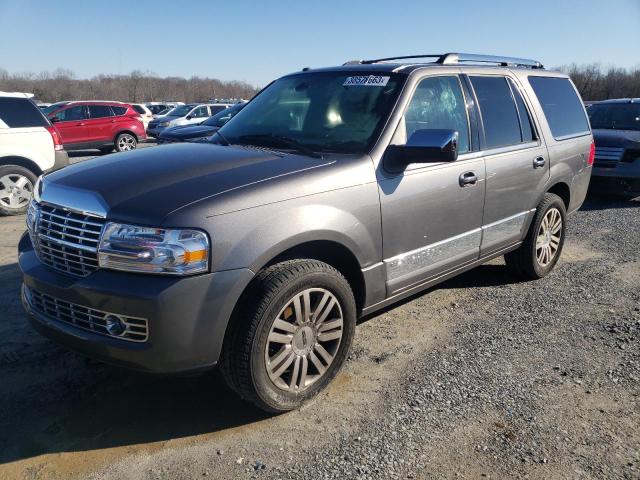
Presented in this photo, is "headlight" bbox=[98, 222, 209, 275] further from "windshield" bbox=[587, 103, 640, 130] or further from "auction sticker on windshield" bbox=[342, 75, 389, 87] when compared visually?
"windshield" bbox=[587, 103, 640, 130]

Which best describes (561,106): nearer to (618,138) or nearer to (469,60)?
(469,60)

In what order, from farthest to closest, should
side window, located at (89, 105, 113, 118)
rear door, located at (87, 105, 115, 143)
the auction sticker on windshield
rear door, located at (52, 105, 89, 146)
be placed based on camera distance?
side window, located at (89, 105, 113, 118), rear door, located at (87, 105, 115, 143), rear door, located at (52, 105, 89, 146), the auction sticker on windshield

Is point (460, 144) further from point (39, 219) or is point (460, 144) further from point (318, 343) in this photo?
point (39, 219)

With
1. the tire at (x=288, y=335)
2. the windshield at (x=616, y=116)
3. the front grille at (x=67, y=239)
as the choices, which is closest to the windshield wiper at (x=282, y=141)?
the tire at (x=288, y=335)

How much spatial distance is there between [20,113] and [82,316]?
6.87 m

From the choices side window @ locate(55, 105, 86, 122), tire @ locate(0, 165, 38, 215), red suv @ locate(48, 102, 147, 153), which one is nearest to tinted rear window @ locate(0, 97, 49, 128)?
tire @ locate(0, 165, 38, 215)

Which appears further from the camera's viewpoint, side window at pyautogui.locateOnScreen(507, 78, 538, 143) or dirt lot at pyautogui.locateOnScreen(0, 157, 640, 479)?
side window at pyautogui.locateOnScreen(507, 78, 538, 143)

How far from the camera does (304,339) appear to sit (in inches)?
117

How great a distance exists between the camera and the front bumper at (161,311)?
2424 mm

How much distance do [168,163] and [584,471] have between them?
266cm

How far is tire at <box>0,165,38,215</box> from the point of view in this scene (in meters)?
7.85

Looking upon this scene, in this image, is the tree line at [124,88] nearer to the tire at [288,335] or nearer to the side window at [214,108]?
the side window at [214,108]

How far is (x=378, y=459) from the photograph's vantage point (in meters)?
2.60

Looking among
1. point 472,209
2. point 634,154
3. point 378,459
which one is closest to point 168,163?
point 378,459
